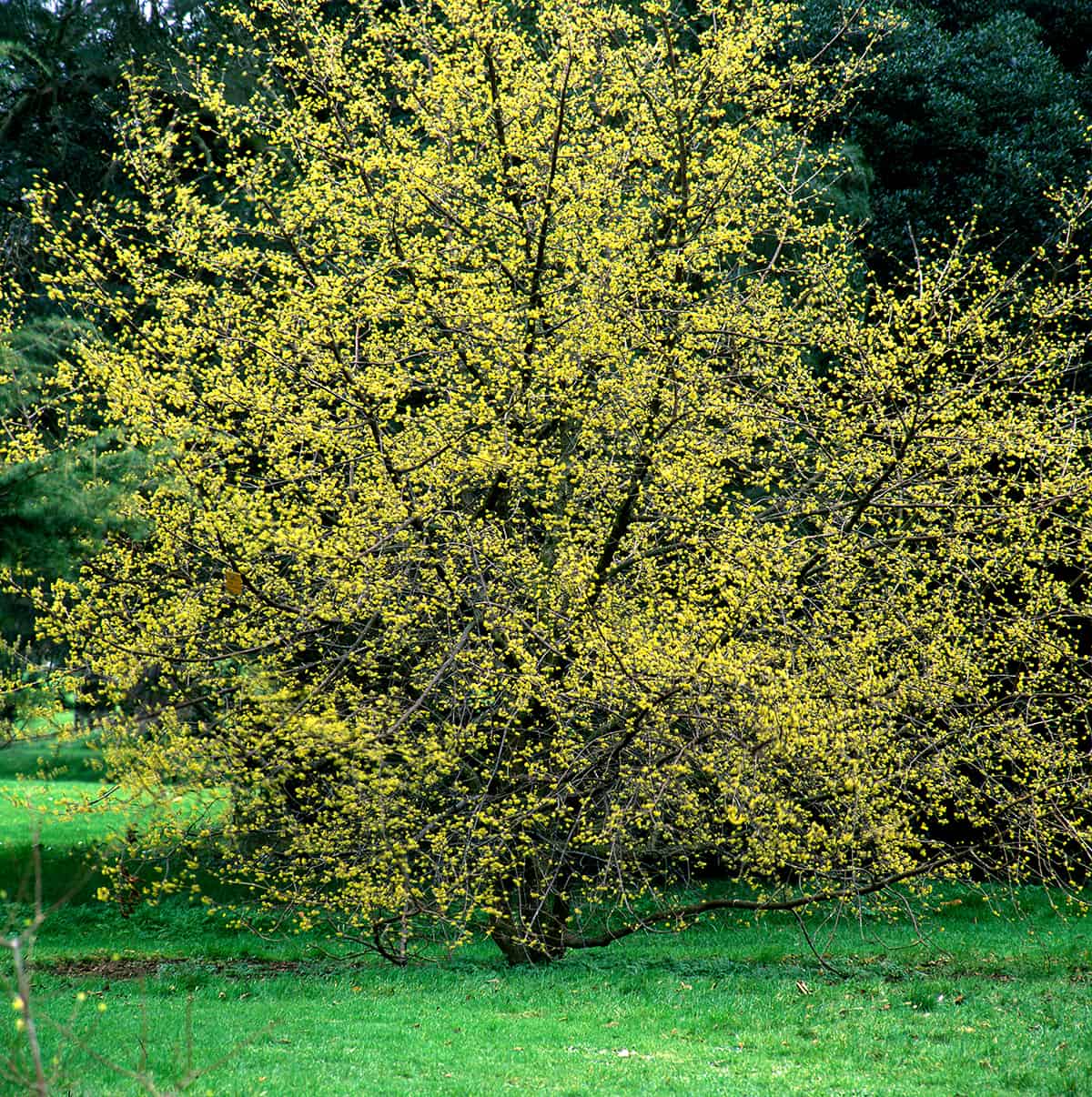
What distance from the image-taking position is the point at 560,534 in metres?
9.43

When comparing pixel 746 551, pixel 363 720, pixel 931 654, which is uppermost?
pixel 746 551

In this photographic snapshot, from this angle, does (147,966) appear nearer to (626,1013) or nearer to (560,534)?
(626,1013)

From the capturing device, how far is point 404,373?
360 inches

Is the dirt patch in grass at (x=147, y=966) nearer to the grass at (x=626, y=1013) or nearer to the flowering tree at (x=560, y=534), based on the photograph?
the grass at (x=626, y=1013)

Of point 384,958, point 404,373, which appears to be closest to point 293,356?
point 404,373

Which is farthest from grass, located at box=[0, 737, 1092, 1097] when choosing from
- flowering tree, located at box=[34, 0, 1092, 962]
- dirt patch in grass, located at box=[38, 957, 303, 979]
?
flowering tree, located at box=[34, 0, 1092, 962]

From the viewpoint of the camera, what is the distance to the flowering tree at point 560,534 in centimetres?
844

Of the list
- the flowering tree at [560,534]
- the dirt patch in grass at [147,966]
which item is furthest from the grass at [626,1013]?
the flowering tree at [560,534]

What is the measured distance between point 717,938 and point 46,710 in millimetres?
6693

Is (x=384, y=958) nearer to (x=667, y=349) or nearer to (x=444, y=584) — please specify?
(x=444, y=584)

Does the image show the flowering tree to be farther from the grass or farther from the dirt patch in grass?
the dirt patch in grass

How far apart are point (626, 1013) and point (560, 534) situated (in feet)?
12.0

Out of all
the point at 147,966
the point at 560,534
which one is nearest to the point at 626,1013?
the point at 560,534

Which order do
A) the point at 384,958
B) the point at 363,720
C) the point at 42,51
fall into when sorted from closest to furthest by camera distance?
the point at 363,720, the point at 384,958, the point at 42,51
